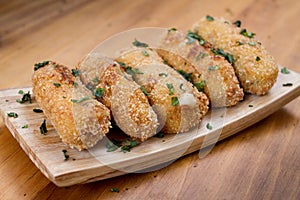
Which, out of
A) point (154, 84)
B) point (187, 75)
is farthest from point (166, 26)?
point (154, 84)

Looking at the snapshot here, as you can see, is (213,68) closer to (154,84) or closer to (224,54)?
(224,54)

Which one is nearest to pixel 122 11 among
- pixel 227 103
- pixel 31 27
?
pixel 31 27

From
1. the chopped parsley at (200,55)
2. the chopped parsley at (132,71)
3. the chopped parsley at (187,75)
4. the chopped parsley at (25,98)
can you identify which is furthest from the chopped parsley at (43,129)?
the chopped parsley at (200,55)

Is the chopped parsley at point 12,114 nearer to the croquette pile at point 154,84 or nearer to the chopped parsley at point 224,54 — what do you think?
the croquette pile at point 154,84

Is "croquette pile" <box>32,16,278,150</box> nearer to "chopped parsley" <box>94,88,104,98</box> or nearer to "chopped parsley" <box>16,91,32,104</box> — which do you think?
"chopped parsley" <box>94,88,104,98</box>

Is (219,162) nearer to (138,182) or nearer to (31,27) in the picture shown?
(138,182)

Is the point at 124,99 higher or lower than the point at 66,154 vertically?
higher
